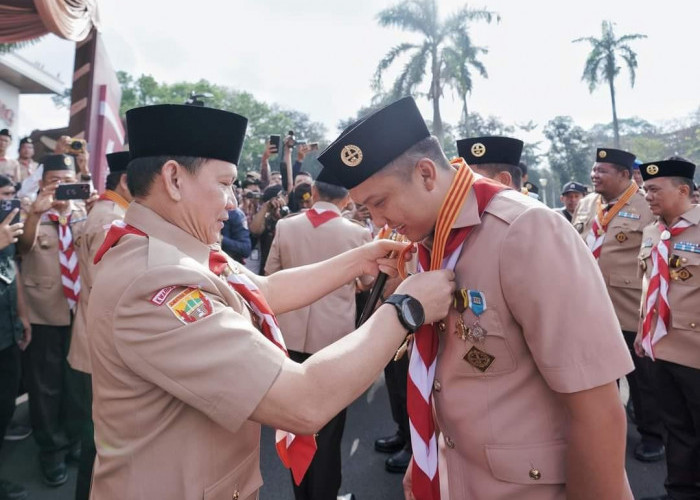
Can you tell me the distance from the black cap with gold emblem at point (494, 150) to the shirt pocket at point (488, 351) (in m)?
1.93

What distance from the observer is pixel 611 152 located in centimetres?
470

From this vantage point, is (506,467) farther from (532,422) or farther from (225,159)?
(225,159)

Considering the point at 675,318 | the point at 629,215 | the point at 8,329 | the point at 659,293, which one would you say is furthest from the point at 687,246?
the point at 8,329

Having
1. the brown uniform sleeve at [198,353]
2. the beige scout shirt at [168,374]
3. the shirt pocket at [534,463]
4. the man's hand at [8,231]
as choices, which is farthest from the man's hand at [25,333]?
the shirt pocket at [534,463]

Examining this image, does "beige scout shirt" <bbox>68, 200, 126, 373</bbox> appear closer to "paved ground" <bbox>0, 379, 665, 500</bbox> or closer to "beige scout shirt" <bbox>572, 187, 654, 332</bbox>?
"paved ground" <bbox>0, 379, 665, 500</bbox>

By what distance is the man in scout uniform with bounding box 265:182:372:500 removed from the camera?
3.59 metres

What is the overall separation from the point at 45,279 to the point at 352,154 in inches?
143

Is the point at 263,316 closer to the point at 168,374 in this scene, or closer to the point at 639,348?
the point at 168,374

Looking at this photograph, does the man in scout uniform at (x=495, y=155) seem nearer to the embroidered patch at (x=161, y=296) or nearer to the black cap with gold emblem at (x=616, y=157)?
the black cap with gold emblem at (x=616, y=157)

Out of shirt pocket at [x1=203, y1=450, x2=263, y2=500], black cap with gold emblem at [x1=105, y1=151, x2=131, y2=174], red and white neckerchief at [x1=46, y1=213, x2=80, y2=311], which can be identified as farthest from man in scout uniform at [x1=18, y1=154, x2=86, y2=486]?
shirt pocket at [x1=203, y1=450, x2=263, y2=500]

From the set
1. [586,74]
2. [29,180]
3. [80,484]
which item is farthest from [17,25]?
[586,74]

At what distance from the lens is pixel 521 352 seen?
4.57 feet

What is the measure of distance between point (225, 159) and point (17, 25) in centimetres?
702

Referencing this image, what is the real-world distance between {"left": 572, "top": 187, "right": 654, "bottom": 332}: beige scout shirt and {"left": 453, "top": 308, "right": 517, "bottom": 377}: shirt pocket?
365cm
